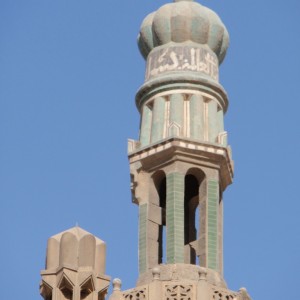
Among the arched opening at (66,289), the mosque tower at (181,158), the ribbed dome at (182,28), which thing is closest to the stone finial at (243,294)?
the mosque tower at (181,158)

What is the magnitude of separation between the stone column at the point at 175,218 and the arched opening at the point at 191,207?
0.60 metres

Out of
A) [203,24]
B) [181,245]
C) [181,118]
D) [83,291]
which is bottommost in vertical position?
[83,291]

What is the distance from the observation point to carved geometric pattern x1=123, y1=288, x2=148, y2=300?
3859cm

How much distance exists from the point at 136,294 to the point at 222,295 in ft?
6.11

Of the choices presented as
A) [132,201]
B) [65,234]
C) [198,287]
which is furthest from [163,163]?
[65,234]

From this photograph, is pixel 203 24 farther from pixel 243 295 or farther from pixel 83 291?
pixel 83 291

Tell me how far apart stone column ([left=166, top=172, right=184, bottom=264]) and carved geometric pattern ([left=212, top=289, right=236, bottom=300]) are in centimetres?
136

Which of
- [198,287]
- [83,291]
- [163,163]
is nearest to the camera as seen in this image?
[83,291]

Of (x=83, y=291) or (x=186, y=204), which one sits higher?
(x=186, y=204)

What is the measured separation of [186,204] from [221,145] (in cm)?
198

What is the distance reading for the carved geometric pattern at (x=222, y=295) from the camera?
127 ft

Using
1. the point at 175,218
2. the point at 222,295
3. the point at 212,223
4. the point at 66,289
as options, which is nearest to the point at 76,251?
the point at 66,289

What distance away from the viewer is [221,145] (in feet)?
135

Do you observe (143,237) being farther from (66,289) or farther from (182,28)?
(66,289)
